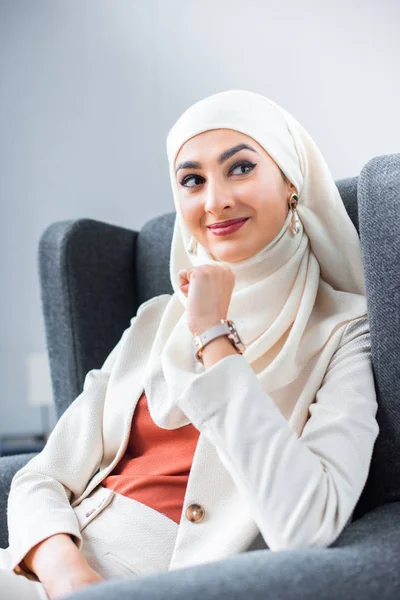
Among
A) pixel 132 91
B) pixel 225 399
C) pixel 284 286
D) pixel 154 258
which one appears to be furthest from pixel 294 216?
pixel 132 91

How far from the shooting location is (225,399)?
1.10 metres

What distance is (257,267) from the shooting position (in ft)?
4.80

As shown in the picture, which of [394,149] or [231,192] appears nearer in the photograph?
[231,192]

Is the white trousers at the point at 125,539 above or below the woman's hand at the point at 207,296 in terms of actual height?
below

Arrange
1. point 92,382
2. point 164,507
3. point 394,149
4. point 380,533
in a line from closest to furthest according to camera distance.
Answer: point 380,533 < point 164,507 < point 92,382 < point 394,149

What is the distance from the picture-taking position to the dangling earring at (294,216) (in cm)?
147

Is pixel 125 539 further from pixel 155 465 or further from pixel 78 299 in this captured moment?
pixel 78 299

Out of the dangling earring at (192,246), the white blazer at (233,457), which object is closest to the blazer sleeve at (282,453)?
the white blazer at (233,457)

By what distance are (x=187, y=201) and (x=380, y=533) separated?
28.1 inches

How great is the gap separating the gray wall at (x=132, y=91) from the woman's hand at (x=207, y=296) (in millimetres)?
1562

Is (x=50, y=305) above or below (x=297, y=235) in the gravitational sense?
below

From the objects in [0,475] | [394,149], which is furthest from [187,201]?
[394,149]

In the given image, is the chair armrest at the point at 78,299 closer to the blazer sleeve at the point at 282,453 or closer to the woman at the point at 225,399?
the woman at the point at 225,399

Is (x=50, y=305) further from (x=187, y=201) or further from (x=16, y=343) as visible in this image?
(x=16, y=343)
